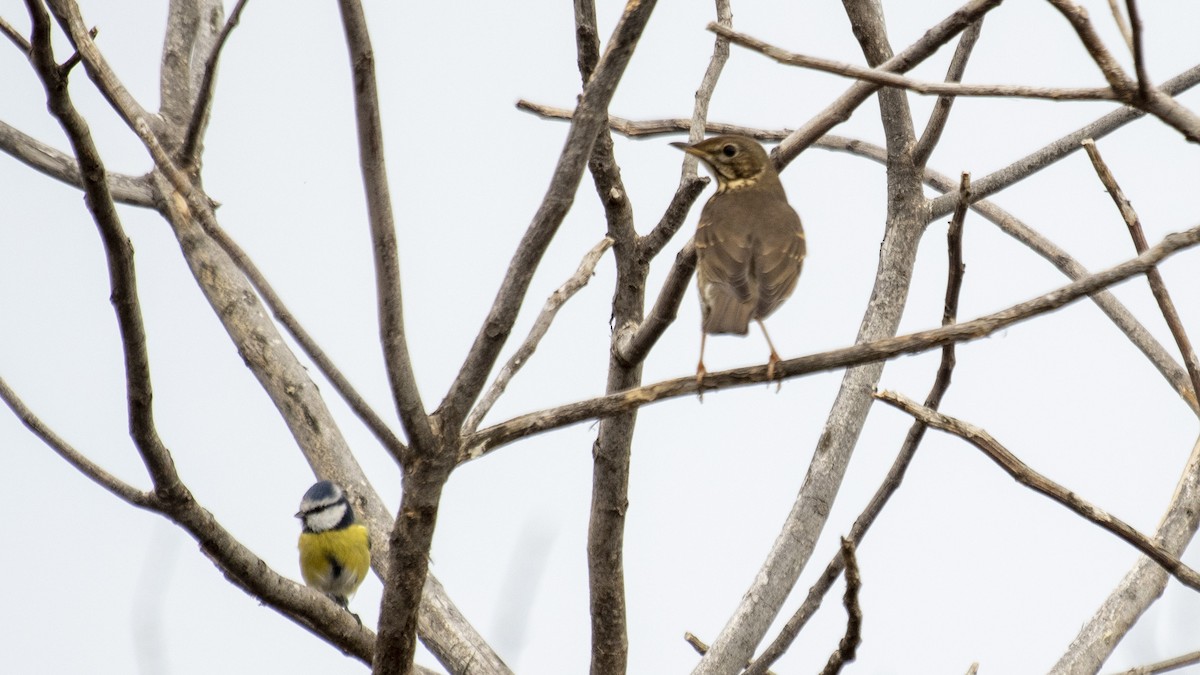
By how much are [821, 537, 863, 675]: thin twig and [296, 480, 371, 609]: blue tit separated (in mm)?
3537

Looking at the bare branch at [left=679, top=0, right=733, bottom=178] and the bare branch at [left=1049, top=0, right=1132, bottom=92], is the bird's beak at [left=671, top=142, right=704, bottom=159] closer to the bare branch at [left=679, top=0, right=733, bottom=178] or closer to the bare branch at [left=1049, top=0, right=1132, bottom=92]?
the bare branch at [left=679, top=0, right=733, bottom=178]

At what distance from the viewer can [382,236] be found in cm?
330

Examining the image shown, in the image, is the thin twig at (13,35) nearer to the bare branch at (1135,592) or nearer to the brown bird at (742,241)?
the brown bird at (742,241)

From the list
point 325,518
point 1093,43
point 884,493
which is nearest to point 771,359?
point 884,493

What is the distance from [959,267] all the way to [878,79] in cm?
126

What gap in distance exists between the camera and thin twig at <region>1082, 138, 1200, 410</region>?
419 centimetres

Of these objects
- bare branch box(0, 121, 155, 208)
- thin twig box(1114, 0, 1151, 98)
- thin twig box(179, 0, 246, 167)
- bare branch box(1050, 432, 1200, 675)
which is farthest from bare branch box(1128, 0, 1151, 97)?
bare branch box(0, 121, 155, 208)

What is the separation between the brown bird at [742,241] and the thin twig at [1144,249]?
1.28m

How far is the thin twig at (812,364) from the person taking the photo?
3.52m

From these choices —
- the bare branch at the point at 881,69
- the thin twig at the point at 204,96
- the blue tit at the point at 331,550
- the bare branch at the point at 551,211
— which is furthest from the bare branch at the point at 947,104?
the blue tit at the point at 331,550

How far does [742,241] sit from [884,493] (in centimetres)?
157

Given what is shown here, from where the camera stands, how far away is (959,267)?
4.32 metres

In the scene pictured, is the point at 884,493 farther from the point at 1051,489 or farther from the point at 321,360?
the point at 321,360

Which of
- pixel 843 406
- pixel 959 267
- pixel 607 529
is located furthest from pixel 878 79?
pixel 607 529
